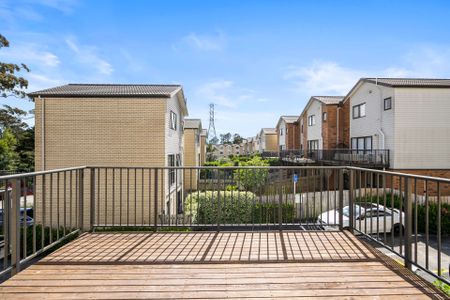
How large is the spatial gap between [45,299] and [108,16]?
9198mm

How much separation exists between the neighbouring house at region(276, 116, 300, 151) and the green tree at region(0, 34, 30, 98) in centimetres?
2542

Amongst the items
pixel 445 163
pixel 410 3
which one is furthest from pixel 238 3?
pixel 445 163

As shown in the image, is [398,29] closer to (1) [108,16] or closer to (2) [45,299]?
(1) [108,16]

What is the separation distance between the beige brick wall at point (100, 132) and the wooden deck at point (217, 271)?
8.92 metres

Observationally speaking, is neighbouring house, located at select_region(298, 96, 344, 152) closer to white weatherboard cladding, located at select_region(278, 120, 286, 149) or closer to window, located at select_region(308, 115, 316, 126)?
window, located at select_region(308, 115, 316, 126)

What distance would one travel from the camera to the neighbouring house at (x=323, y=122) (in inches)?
876

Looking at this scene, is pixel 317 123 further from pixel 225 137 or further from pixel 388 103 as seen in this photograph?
pixel 225 137

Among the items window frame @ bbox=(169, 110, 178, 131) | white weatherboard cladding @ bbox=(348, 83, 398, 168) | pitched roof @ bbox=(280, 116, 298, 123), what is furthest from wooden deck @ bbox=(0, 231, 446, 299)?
pitched roof @ bbox=(280, 116, 298, 123)

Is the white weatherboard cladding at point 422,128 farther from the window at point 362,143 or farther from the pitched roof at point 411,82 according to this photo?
the window at point 362,143

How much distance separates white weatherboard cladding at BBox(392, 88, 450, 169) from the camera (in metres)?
15.5

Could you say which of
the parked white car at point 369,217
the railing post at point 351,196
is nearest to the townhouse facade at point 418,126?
the parked white car at point 369,217

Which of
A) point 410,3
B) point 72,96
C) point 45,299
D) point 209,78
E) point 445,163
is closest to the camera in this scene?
point 45,299

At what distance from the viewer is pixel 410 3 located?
8.23 meters

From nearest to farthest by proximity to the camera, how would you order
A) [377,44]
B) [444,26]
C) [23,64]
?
[444,26], [377,44], [23,64]
